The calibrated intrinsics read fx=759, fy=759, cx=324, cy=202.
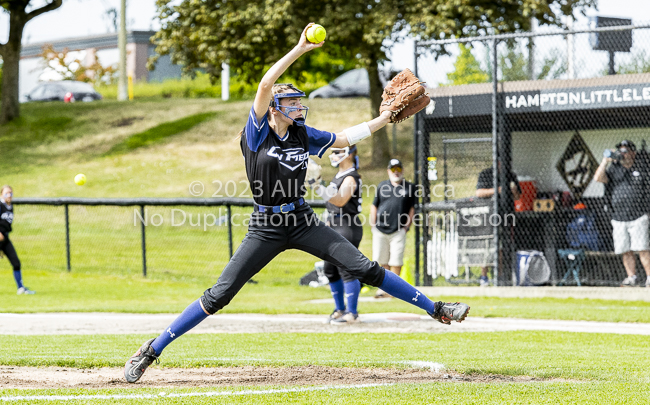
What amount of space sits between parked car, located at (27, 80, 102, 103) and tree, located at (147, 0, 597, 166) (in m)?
19.7

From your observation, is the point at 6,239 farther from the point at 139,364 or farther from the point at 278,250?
A: the point at 278,250

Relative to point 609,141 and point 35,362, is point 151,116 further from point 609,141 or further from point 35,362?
point 35,362

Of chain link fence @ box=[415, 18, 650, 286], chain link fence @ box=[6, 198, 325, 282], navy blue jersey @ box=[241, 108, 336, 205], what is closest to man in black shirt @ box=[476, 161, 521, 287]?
chain link fence @ box=[415, 18, 650, 286]

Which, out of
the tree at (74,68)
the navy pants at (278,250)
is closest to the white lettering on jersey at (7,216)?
the navy pants at (278,250)

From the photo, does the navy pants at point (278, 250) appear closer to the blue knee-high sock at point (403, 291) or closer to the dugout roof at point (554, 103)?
the blue knee-high sock at point (403, 291)

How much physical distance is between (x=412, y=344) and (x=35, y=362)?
335 centimetres

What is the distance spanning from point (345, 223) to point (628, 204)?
5110 mm

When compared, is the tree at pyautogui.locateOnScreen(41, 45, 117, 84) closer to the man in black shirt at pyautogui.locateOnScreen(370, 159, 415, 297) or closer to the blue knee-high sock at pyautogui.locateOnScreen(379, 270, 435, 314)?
the man in black shirt at pyautogui.locateOnScreen(370, 159, 415, 297)

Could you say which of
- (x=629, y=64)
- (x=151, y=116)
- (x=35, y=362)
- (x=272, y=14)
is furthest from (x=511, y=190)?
(x=151, y=116)

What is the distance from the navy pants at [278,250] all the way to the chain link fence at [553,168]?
6.86 metres

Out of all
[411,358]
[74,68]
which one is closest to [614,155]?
[411,358]

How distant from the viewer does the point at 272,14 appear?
71.2 feet

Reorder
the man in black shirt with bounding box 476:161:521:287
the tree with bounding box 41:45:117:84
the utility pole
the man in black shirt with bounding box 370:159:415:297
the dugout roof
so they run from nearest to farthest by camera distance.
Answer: the dugout roof → the man in black shirt with bounding box 370:159:415:297 → the man in black shirt with bounding box 476:161:521:287 → the utility pole → the tree with bounding box 41:45:117:84

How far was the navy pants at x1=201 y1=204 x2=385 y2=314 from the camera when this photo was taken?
5.33 metres
